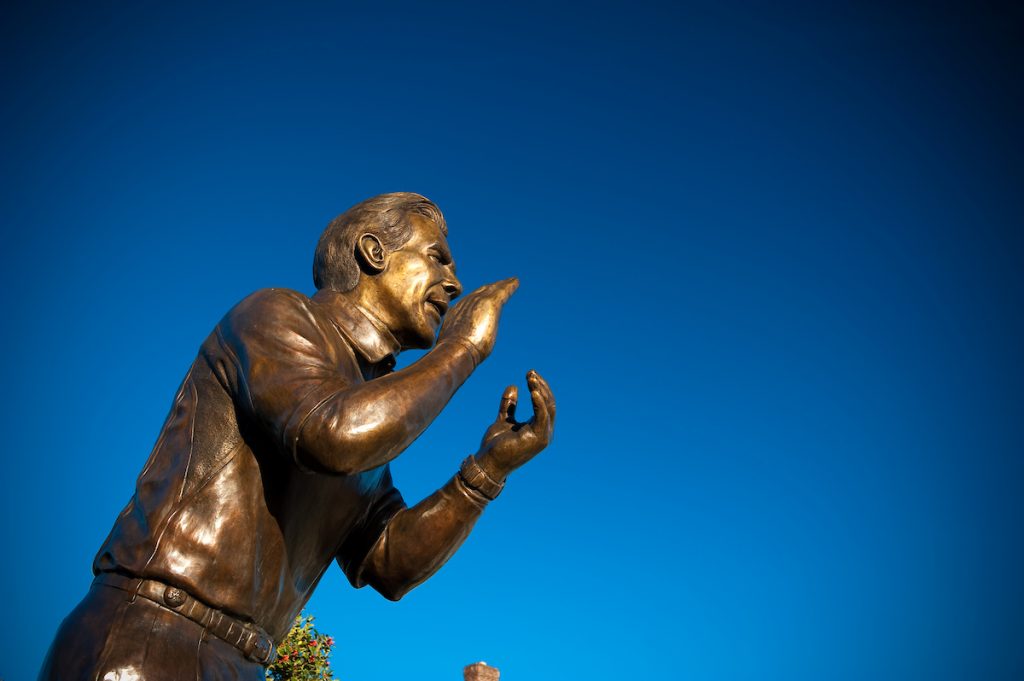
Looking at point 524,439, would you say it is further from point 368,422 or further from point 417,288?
point 368,422

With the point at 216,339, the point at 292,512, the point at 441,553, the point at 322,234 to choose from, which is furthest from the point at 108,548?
the point at 322,234

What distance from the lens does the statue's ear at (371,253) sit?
10.6ft

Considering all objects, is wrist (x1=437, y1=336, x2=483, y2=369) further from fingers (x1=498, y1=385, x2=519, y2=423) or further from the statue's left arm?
fingers (x1=498, y1=385, x2=519, y2=423)

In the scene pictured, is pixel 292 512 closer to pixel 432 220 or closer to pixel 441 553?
pixel 441 553

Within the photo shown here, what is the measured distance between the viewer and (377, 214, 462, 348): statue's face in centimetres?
320

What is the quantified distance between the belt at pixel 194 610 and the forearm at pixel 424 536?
2.42 ft

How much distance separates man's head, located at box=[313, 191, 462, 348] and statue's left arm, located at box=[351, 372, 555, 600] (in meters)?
0.48

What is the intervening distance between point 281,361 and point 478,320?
0.72 m

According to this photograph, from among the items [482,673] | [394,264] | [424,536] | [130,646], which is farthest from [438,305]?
[482,673]

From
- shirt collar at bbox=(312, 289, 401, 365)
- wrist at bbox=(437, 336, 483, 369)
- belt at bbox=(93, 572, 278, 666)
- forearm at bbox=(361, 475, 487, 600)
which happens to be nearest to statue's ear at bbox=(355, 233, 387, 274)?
shirt collar at bbox=(312, 289, 401, 365)

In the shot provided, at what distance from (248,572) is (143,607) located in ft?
0.96

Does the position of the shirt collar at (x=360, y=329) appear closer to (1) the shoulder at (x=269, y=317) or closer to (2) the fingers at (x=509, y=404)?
(1) the shoulder at (x=269, y=317)

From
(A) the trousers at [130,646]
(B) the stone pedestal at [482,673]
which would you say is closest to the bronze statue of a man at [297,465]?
(A) the trousers at [130,646]

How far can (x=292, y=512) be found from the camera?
272 centimetres
